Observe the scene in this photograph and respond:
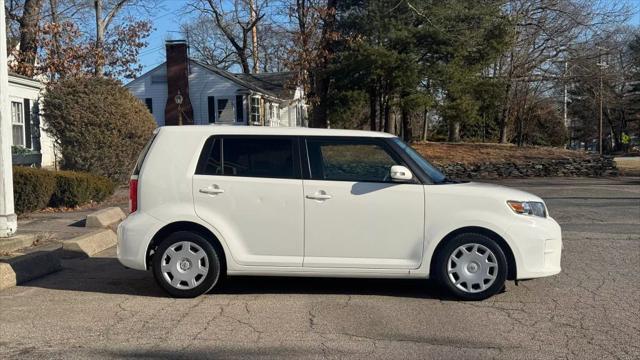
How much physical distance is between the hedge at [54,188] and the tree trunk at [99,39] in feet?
43.9

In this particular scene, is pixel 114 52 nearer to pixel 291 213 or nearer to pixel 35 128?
pixel 35 128

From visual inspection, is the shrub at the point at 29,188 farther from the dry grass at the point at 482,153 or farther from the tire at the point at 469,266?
the dry grass at the point at 482,153

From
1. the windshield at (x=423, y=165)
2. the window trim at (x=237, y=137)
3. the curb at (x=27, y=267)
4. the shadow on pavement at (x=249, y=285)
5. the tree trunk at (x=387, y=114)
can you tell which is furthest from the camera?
the tree trunk at (x=387, y=114)

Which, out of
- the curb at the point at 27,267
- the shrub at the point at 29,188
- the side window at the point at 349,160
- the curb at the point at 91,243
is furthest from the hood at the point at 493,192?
the shrub at the point at 29,188

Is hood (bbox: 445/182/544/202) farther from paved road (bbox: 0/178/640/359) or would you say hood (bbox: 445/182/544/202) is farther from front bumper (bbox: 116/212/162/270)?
front bumper (bbox: 116/212/162/270)

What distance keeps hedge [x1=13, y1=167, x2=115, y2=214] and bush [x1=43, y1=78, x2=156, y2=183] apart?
45.9 inches

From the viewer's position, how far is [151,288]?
7426 millimetres

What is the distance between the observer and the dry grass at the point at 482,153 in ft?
97.6

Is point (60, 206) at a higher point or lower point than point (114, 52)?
lower

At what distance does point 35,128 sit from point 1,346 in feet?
55.0

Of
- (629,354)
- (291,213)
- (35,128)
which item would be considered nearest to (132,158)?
(35,128)

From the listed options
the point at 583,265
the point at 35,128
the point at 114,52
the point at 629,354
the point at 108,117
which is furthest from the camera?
the point at 114,52

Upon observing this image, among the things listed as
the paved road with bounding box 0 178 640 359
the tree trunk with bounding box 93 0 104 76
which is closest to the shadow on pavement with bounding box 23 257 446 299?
the paved road with bounding box 0 178 640 359

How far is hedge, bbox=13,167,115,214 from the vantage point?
13.0m
